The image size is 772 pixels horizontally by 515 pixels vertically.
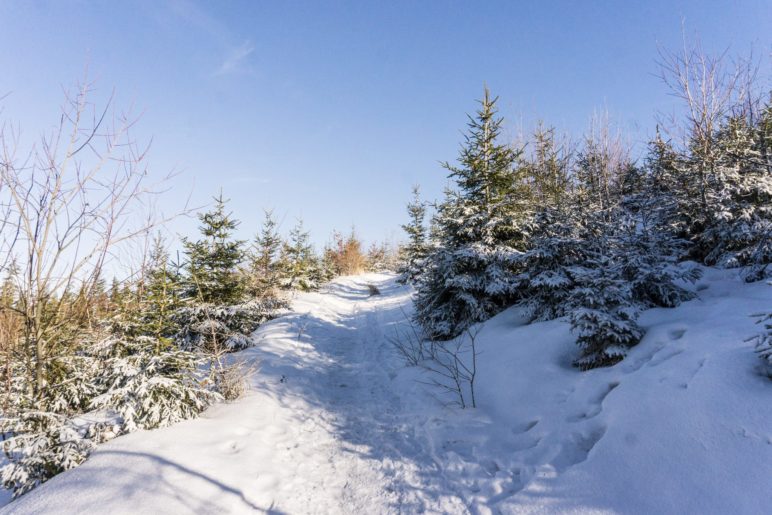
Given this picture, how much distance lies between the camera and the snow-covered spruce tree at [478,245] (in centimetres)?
840

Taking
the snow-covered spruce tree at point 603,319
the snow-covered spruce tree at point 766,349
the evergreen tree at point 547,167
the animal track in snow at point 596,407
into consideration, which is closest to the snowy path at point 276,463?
the animal track in snow at point 596,407

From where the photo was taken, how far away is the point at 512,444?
434cm

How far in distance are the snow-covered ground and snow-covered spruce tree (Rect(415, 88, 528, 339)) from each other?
6.31ft

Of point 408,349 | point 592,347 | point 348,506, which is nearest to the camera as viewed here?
point 348,506

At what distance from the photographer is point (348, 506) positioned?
3.62 meters

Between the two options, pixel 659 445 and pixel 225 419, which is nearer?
pixel 659 445

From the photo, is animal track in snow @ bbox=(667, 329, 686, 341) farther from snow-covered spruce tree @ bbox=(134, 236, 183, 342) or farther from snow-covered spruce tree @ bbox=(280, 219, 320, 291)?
snow-covered spruce tree @ bbox=(280, 219, 320, 291)

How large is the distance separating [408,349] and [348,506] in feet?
18.1

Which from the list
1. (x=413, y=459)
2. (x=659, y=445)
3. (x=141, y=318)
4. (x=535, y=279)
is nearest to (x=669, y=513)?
(x=659, y=445)

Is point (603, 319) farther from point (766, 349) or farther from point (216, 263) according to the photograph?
point (216, 263)

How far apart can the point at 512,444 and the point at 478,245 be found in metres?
5.10

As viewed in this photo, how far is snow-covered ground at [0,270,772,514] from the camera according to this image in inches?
111

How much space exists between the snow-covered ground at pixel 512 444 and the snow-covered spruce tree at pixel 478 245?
6.31 ft

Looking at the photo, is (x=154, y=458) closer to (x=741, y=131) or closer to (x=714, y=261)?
(x=714, y=261)
